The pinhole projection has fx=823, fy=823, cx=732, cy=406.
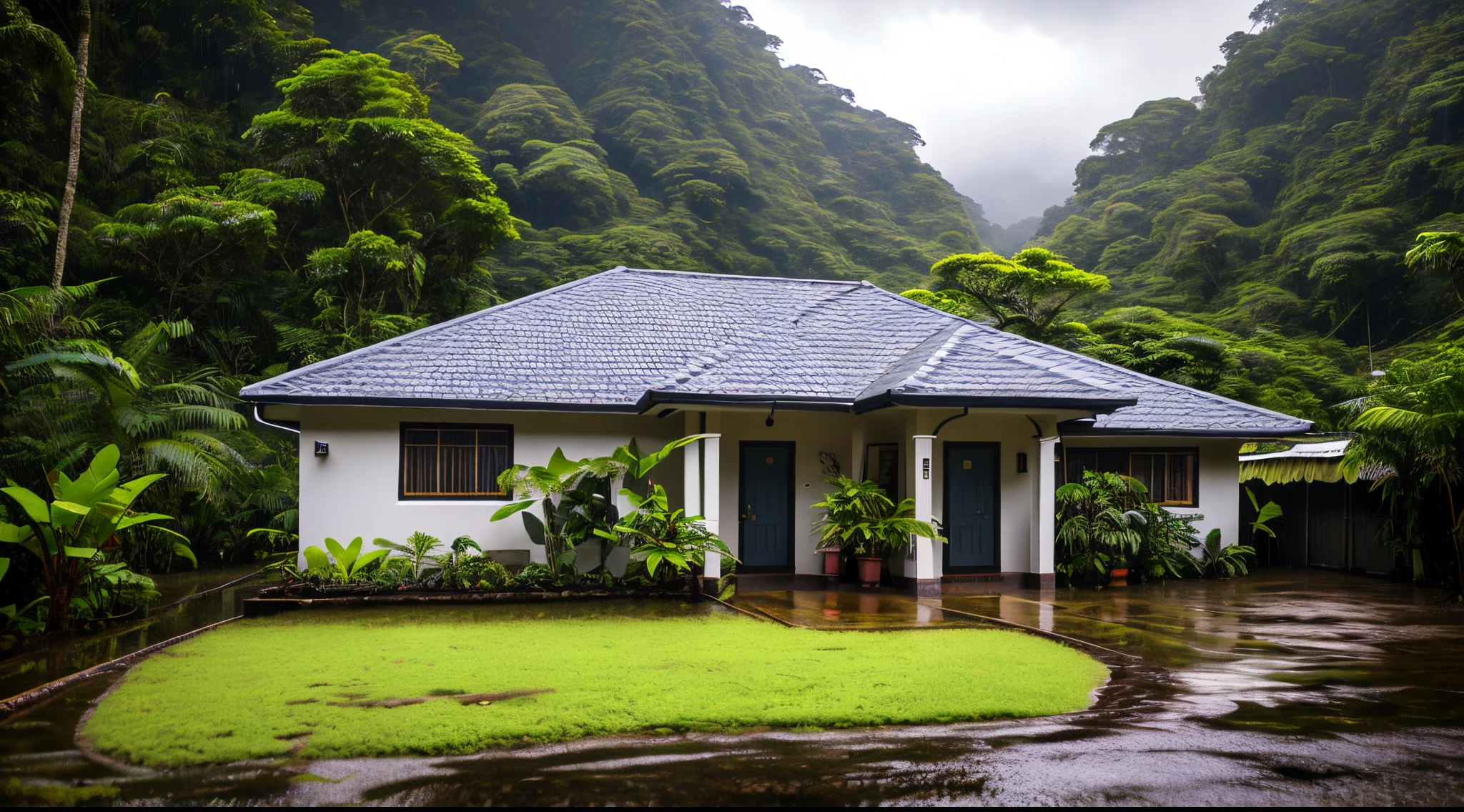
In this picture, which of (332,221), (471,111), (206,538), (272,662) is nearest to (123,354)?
(206,538)

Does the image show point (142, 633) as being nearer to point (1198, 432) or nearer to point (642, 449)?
point (642, 449)

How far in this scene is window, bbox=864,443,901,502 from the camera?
40.2 feet

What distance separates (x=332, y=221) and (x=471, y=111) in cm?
1517

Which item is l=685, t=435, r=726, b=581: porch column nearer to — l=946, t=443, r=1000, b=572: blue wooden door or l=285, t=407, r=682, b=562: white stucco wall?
l=285, t=407, r=682, b=562: white stucco wall

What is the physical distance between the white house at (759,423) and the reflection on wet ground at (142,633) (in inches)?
64.2

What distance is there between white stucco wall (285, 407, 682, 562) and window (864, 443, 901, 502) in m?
4.93

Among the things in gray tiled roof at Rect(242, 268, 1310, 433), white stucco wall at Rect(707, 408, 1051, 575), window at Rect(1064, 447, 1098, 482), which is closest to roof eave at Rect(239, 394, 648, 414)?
gray tiled roof at Rect(242, 268, 1310, 433)

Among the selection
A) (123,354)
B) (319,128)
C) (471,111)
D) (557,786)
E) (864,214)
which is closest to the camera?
(557,786)

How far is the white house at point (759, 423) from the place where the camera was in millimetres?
11273

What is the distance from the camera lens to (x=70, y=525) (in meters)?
8.57

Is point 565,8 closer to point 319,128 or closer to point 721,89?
point 721,89

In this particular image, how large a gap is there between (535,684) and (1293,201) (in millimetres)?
36955

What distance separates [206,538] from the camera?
1521cm

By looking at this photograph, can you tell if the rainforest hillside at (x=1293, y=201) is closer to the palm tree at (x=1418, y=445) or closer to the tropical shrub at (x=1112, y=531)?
the palm tree at (x=1418, y=445)
